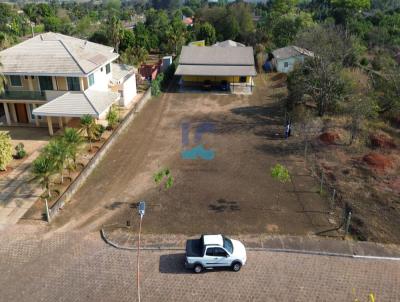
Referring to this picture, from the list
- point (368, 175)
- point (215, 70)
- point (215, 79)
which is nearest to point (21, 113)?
point (215, 70)

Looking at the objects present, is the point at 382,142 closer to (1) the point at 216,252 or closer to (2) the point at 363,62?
(1) the point at 216,252

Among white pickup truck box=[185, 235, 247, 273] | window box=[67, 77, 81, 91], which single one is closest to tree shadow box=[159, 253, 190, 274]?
white pickup truck box=[185, 235, 247, 273]

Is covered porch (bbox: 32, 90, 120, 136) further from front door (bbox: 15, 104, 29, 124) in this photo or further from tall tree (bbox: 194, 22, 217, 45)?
tall tree (bbox: 194, 22, 217, 45)

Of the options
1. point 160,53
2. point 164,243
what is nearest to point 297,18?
point 160,53

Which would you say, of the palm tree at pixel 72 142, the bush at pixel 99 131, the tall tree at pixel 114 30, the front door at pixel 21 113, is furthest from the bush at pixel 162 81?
the palm tree at pixel 72 142

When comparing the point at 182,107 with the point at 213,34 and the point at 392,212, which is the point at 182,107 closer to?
the point at 392,212

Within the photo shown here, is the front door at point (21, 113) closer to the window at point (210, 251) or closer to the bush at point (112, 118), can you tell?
the bush at point (112, 118)
